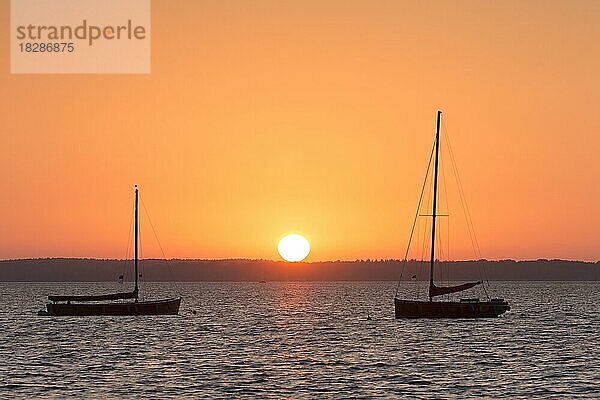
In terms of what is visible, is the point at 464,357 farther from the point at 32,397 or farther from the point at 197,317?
the point at 197,317

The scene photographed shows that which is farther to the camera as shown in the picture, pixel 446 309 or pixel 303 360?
pixel 446 309

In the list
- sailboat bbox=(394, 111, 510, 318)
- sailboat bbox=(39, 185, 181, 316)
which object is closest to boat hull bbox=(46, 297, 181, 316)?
sailboat bbox=(39, 185, 181, 316)

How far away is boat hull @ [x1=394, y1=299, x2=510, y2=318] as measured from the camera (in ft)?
331

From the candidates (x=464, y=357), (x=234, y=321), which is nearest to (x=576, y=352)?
(x=464, y=357)

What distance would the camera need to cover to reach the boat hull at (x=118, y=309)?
114 meters

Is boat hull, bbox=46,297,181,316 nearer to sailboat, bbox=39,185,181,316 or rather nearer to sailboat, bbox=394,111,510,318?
sailboat, bbox=39,185,181,316

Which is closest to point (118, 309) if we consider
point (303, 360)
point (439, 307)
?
point (439, 307)

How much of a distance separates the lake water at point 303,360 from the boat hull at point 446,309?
1.75 meters

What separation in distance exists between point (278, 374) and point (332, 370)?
4064mm

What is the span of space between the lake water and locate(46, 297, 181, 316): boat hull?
1967mm

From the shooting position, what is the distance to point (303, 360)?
2697 inches

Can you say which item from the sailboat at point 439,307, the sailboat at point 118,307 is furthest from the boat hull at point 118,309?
the sailboat at point 439,307

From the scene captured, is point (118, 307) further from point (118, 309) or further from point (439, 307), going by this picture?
point (439, 307)

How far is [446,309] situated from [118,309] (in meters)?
39.2
